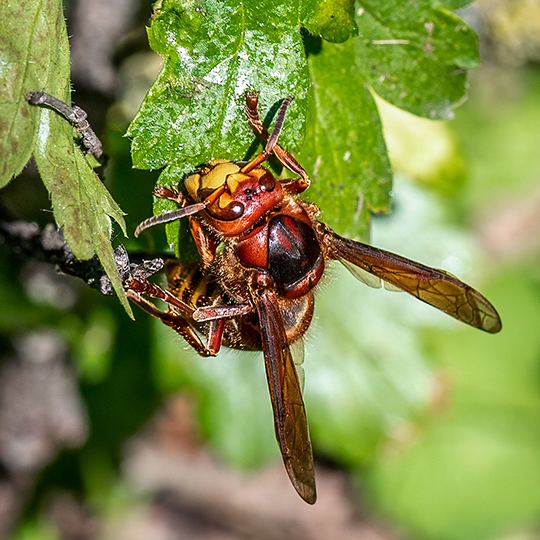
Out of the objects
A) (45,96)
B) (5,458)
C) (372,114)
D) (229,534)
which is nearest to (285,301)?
(372,114)

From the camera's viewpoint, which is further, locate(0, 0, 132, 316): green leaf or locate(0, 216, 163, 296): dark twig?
locate(0, 216, 163, 296): dark twig

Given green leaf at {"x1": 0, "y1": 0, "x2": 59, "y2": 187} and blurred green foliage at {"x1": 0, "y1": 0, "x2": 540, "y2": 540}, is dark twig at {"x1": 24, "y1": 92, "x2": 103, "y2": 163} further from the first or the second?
blurred green foliage at {"x1": 0, "y1": 0, "x2": 540, "y2": 540}

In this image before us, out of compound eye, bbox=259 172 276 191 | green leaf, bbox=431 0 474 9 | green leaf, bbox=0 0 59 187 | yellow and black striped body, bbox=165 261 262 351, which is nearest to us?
green leaf, bbox=0 0 59 187

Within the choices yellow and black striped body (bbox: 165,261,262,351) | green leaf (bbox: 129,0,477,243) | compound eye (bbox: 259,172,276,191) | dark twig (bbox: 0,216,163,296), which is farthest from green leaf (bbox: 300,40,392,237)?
dark twig (bbox: 0,216,163,296)

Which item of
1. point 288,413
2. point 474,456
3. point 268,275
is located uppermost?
point 268,275

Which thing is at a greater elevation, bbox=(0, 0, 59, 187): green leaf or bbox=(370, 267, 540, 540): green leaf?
bbox=(0, 0, 59, 187): green leaf

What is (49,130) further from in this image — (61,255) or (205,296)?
(205,296)

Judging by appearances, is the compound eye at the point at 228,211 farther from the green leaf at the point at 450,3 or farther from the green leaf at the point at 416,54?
the green leaf at the point at 450,3

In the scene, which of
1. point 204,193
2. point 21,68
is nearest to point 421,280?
point 204,193
